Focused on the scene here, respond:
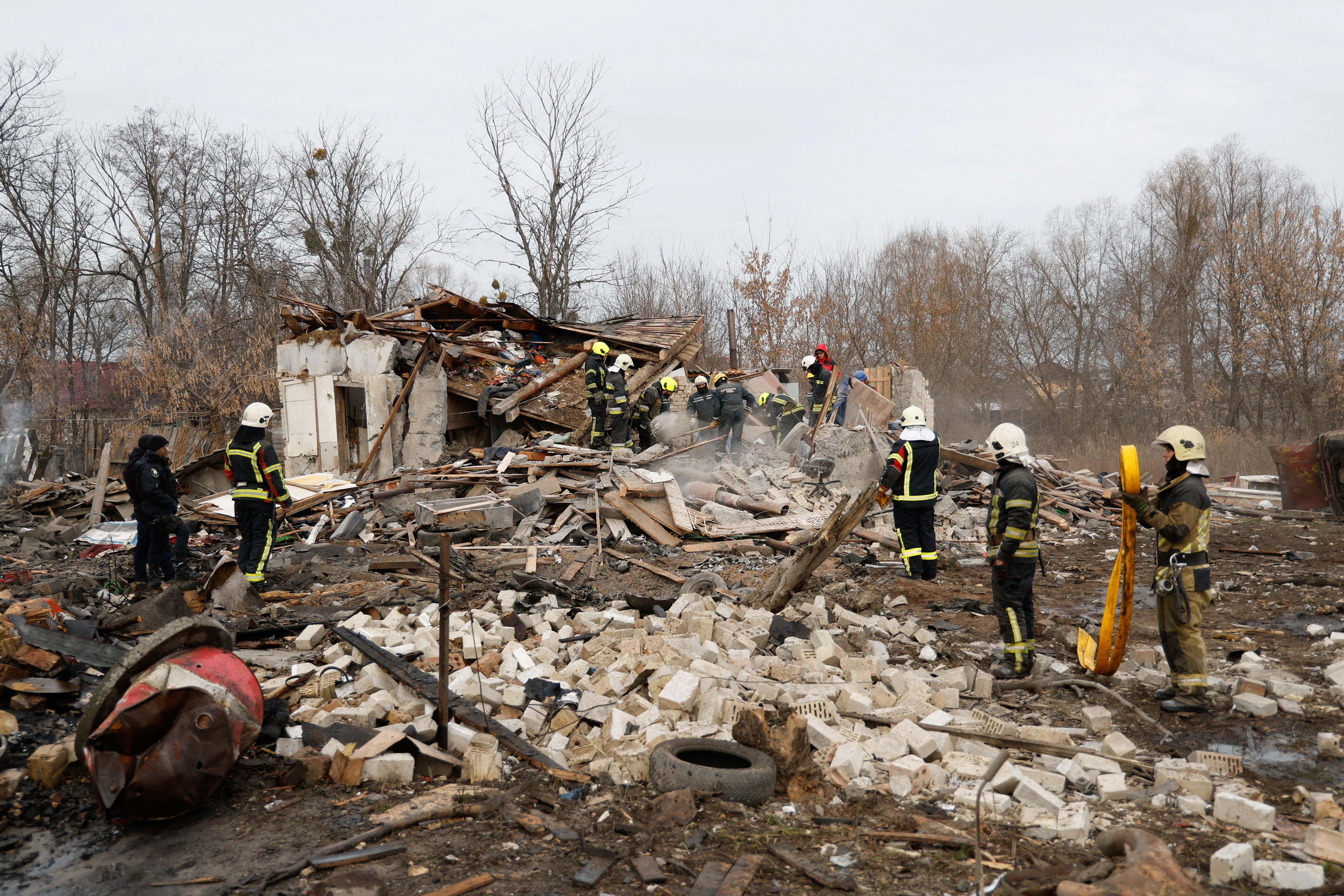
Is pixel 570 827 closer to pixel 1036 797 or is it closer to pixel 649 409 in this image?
pixel 1036 797

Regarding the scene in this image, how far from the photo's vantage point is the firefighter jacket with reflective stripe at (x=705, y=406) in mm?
14422

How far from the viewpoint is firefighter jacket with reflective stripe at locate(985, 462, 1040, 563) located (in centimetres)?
591

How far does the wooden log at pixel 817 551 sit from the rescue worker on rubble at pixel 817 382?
318 inches

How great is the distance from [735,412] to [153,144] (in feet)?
89.8

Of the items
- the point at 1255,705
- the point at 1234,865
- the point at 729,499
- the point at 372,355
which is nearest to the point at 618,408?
the point at 729,499

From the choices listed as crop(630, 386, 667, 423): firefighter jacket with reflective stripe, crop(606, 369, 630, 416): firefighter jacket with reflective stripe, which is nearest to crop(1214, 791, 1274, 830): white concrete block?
crop(606, 369, 630, 416): firefighter jacket with reflective stripe

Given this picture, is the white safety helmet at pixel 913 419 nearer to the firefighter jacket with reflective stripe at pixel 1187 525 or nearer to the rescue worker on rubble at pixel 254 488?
the firefighter jacket with reflective stripe at pixel 1187 525

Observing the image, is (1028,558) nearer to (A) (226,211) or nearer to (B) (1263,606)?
(B) (1263,606)

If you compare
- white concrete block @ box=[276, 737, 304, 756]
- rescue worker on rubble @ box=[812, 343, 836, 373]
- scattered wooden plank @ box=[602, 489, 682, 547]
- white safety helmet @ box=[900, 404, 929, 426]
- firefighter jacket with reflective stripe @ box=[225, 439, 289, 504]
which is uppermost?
rescue worker on rubble @ box=[812, 343, 836, 373]

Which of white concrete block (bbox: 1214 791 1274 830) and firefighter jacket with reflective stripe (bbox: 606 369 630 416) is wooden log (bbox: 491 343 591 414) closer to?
firefighter jacket with reflective stripe (bbox: 606 369 630 416)

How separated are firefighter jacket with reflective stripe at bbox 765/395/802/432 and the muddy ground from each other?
9915 mm

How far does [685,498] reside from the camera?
38.8 ft

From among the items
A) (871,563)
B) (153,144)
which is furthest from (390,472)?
(153,144)

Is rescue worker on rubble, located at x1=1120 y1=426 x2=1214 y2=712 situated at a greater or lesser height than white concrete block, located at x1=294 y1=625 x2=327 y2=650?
greater
